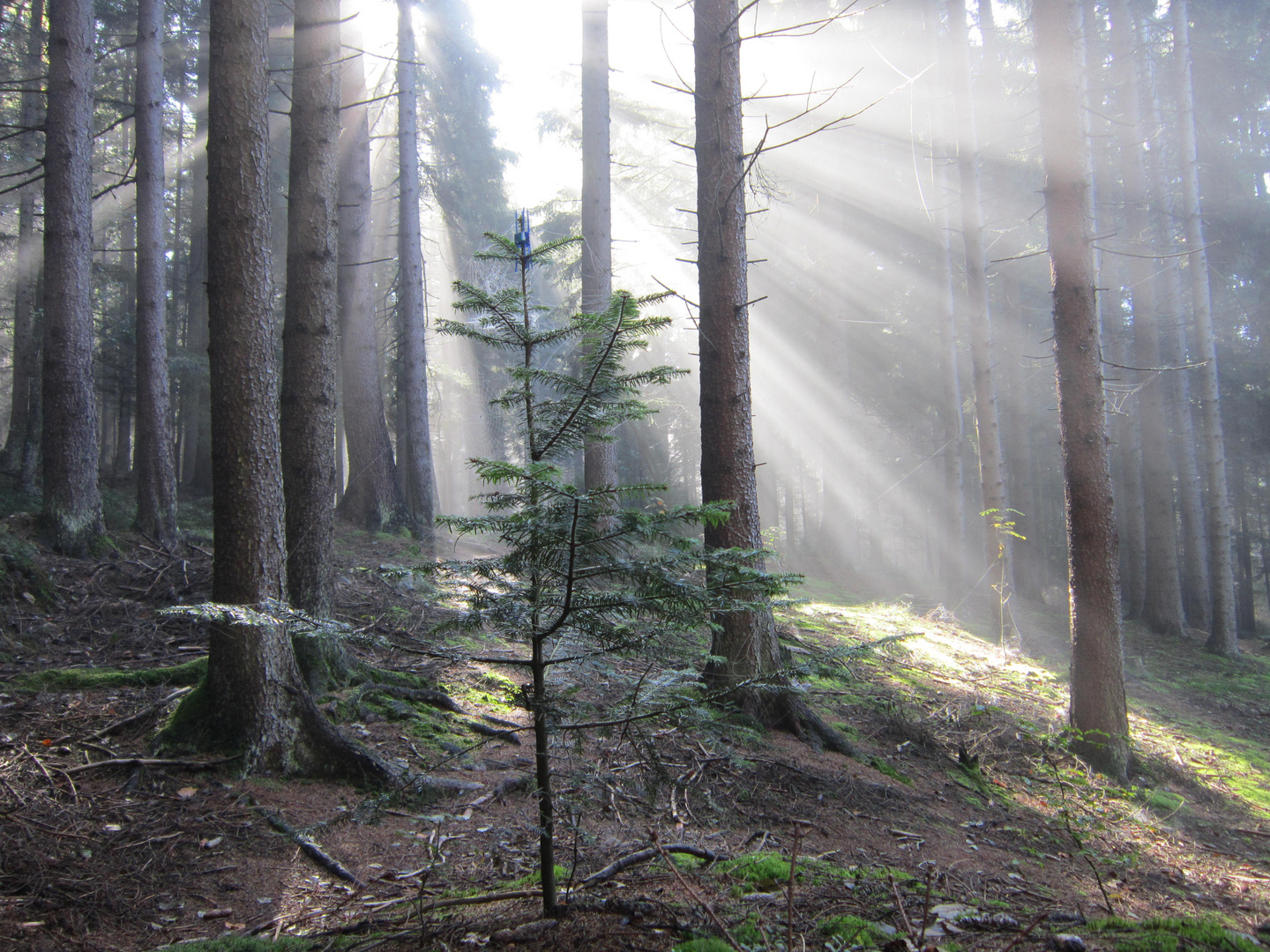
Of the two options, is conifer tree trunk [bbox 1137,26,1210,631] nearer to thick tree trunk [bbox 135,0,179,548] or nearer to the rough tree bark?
the rough tree bark

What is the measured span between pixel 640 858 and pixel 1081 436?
6.52 m

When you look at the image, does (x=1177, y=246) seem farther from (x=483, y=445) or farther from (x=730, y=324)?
(x=483, y=445)

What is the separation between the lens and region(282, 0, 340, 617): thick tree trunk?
5.37 m

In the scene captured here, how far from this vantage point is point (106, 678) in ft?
16.5

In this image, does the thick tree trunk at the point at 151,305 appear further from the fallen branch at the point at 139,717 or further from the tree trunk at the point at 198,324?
the fallen branch at the point at 139,717

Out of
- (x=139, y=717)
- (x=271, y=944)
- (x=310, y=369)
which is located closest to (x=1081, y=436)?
(x=310, y=369)

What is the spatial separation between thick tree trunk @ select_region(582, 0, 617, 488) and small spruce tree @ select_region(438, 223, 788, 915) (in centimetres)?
739

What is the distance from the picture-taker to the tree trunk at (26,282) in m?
14.5

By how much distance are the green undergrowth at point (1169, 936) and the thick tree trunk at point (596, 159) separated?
789 centimetres

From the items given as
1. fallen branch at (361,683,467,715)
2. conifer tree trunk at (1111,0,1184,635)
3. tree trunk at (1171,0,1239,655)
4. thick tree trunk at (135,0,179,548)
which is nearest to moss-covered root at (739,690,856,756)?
fallen branch at (361,683,467,715)

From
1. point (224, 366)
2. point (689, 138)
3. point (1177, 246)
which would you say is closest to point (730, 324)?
point (224, 366)

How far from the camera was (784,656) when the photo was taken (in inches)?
236

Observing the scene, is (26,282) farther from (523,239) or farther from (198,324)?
(523,239)

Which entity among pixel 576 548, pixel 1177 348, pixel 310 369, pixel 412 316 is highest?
pixel 412 316
